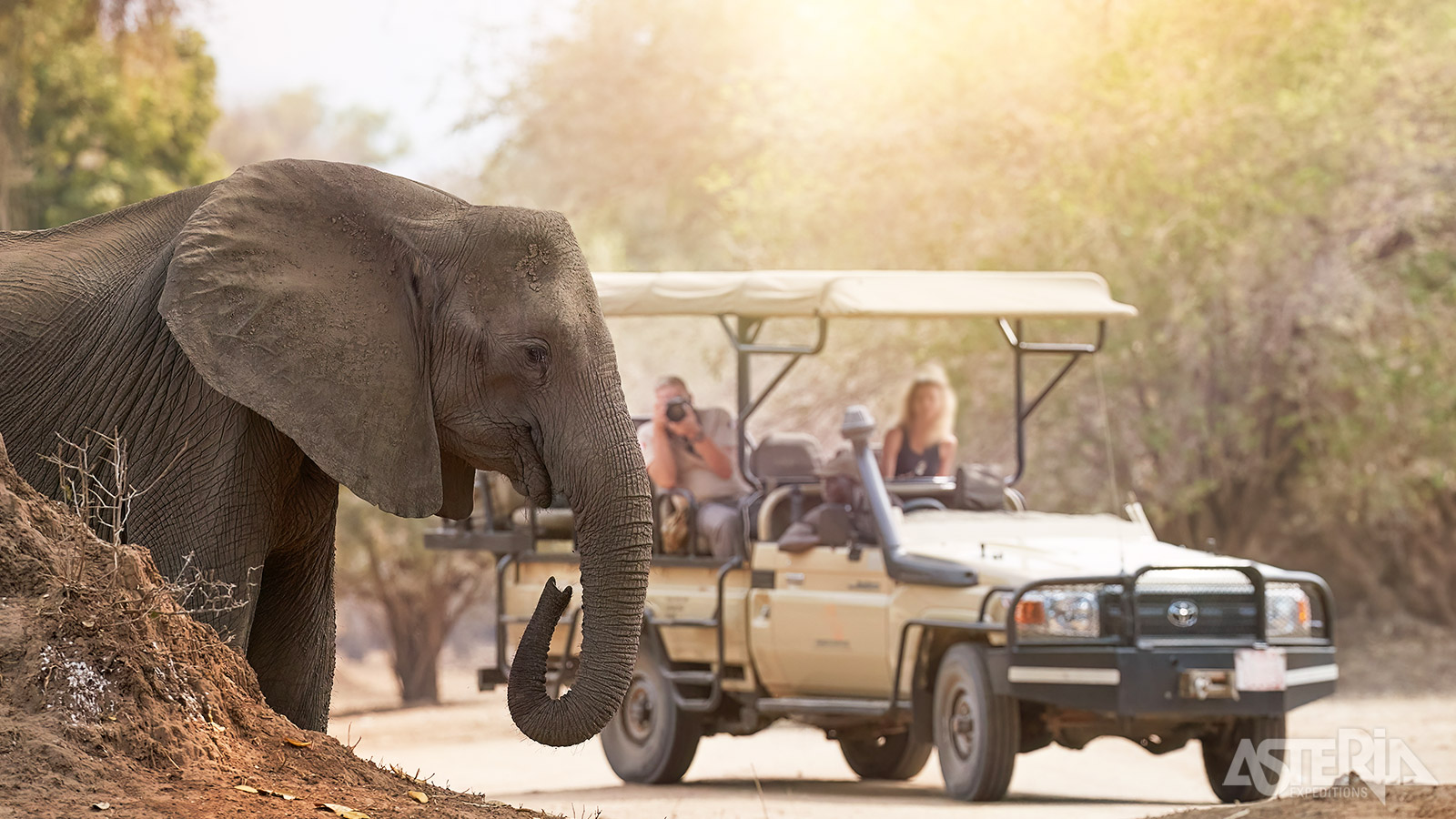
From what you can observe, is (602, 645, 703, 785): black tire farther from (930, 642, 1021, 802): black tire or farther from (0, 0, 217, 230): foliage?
(0, 0, 217, 230): foliage

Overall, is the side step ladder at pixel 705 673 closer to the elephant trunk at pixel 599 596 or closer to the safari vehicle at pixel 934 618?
the safari vehicle at pixel 934 618

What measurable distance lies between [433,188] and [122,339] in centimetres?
99

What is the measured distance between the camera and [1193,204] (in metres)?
17.5

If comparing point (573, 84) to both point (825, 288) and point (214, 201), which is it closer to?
point (825, 288)

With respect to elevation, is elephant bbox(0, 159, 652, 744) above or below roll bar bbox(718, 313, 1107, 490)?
below

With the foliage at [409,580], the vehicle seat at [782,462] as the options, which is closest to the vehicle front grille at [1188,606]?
the vehicle seat at [782,462]

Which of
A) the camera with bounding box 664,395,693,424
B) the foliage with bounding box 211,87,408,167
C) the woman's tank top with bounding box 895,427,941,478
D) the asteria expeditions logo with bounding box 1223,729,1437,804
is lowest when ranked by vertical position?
the asteria expeditions logo with bounding box 1223,729,1437,804

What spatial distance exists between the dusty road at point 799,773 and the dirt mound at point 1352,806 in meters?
2.25

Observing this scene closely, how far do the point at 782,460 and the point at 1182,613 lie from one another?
2400 millimetres

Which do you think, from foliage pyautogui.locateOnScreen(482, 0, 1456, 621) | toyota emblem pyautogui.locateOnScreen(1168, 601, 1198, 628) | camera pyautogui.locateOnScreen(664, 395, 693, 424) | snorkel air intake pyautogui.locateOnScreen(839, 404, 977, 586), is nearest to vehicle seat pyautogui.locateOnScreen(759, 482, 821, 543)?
snorkel air intake pyautogui.locateOnScreen(839, 404, 977, 586)

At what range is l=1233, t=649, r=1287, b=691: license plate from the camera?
9.55m

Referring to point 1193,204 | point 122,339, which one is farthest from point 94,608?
point 1193,204

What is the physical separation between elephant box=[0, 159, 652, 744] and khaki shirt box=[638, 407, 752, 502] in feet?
17.9

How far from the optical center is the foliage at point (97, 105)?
1983cm
